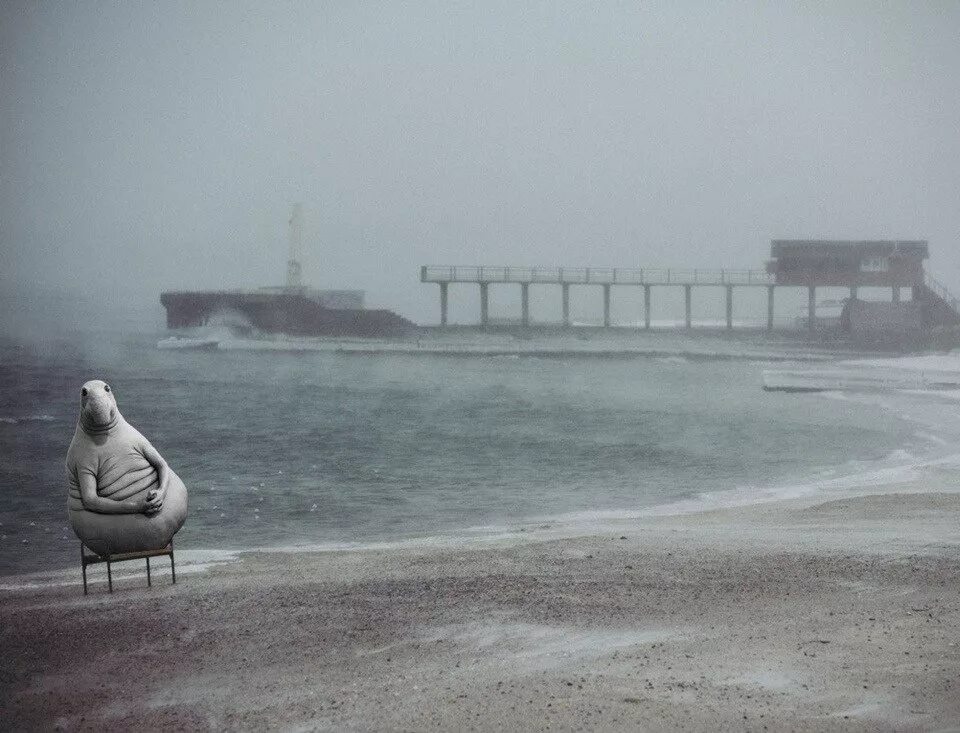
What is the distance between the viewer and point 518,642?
18.9 feet

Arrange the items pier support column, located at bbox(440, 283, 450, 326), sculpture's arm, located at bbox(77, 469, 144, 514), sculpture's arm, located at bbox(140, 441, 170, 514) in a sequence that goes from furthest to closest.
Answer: pier support column, located at bbox(440, 283, 450, 326) < sculpture's arm, located at bbox(140, 441, 170, 514) < sculpture's arm, located at bbox(77, 469, 144, 514)

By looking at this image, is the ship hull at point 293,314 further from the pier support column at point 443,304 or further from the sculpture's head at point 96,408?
the sculpture's head at point 96,408

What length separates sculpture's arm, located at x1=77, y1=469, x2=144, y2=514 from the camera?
21.9 ft

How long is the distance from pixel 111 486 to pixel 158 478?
313 millimetres

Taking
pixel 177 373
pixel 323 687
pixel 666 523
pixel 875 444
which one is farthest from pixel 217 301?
pixel 323 687

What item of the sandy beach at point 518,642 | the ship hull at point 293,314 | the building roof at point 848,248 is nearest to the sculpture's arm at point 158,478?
the sandy beach at point 518,642

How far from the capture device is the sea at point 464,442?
12.3 meters

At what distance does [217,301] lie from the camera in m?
60.2

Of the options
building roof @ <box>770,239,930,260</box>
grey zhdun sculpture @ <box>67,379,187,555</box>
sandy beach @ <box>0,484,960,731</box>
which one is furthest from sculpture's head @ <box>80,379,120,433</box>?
building roof @ <box>770,239,930,260</box>

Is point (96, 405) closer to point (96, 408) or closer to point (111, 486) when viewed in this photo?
point (96, 408)

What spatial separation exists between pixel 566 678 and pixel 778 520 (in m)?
5.48

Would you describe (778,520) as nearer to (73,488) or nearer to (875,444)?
(73,488)

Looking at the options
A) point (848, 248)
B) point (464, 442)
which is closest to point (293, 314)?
point (848, 248)

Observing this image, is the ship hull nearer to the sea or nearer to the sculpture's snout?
the sea
